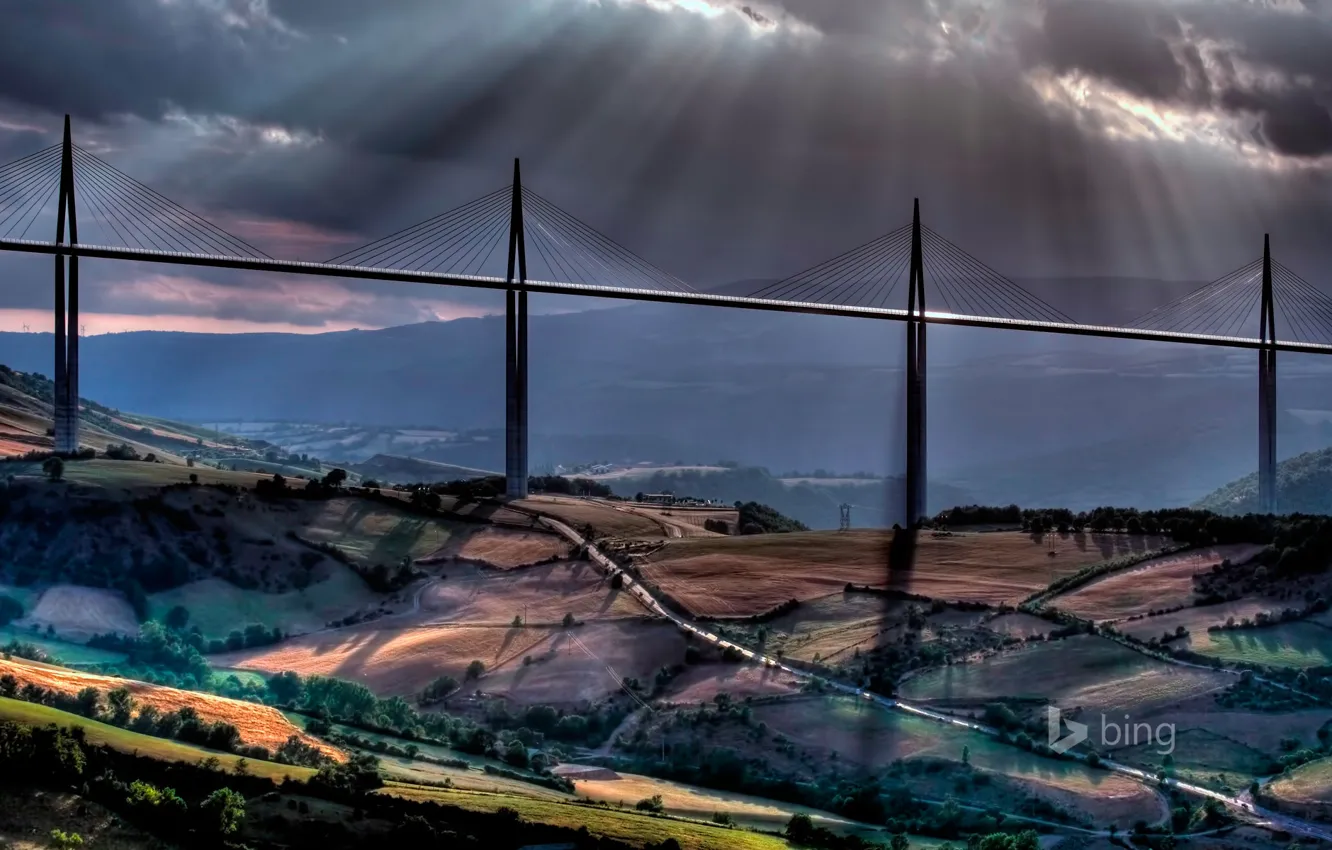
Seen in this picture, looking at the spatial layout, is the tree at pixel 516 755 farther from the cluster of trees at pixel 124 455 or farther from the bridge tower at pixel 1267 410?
the bridge tower at pixel 1267 410

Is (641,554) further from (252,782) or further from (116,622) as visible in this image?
(252,782)

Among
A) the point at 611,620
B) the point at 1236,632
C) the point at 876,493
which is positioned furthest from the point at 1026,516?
the point at 876,493

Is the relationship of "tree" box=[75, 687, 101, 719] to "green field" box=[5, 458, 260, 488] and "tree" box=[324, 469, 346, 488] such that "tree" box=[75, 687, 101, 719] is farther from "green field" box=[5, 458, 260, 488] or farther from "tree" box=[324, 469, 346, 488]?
"tree" box=[324, 469, 346, 488]

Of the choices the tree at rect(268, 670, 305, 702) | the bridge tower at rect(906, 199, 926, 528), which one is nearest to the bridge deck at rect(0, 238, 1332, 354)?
the bridge tower at rect(906, 199, 926, 528)

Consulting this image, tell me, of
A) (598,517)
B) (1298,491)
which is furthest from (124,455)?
(1298,491)

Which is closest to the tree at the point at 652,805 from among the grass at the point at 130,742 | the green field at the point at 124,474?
the grass at the point at 130,742
